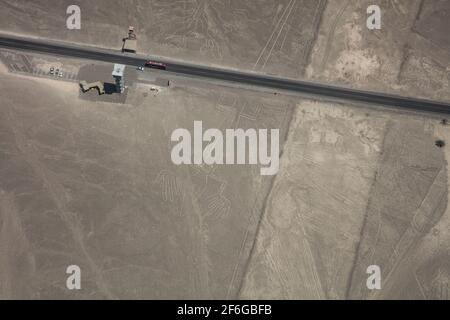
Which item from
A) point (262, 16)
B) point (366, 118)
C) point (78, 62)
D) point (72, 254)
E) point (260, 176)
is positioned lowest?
point (72, 254)

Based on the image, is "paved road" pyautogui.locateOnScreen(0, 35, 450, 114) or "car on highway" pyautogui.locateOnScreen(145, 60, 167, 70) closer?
"car on highway" pyautogui.locateOnScreen(145, 60, 167, 70)

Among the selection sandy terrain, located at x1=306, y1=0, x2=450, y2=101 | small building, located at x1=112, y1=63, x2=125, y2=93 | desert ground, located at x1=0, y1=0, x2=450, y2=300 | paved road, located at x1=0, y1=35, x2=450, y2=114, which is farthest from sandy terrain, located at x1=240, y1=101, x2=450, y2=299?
small building, located at x1=112, y1=63, x2=125, y2=93

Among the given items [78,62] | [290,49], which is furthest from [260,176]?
[78,62]

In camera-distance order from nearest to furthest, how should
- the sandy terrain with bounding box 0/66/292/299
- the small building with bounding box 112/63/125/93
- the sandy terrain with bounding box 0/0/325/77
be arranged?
the sandy terrain with bounding box 0/66/292/299 → the small building with bounding box 112/63/125/93 → the sandy terrain with bounding box 0/0/325/77

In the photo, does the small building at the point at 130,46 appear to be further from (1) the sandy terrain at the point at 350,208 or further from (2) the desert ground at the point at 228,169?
(1) the sandy terrain at the point at 350,208

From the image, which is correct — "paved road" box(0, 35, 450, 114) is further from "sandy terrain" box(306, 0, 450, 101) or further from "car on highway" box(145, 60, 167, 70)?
"sandy terrain" box(306, 0, 450, 101)

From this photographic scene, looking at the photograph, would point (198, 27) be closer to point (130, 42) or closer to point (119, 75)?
point (130, 42)
